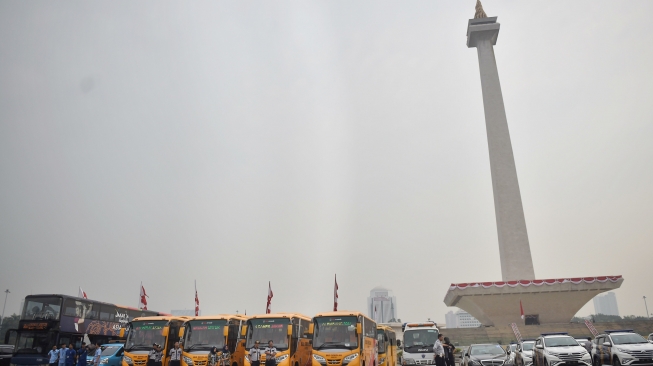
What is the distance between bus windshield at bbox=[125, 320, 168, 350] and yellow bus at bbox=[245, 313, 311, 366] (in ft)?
12.2

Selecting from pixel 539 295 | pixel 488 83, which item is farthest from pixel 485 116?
pixel 539 295

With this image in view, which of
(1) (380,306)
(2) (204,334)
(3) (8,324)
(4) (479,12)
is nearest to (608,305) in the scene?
(1) (380,306)

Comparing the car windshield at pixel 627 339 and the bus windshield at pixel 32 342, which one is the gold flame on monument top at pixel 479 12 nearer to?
the car windshield at pixel 627 339

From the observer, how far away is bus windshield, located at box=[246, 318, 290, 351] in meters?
17.0

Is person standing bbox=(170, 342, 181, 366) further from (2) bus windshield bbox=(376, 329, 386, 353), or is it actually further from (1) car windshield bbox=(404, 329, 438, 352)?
(1) car windshield bbox=(404, 329, 438, 352)

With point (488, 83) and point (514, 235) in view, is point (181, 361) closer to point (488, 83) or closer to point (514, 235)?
point (514, 235)

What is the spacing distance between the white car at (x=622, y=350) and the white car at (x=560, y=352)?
66 centimetres

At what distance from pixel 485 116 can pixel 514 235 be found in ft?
47.2

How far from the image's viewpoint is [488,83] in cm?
5562

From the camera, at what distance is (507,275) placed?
162ft

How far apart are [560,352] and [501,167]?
39187 mm

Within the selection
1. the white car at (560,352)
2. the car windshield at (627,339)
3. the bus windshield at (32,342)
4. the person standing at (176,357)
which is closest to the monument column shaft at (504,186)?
the white car at (560,352)

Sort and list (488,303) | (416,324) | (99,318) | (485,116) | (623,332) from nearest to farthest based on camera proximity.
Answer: (623,332) < (416,324) < (99,318) < (488,303) < (485,116)

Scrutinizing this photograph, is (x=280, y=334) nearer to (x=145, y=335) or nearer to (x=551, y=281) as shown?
(x=145, y=335)
